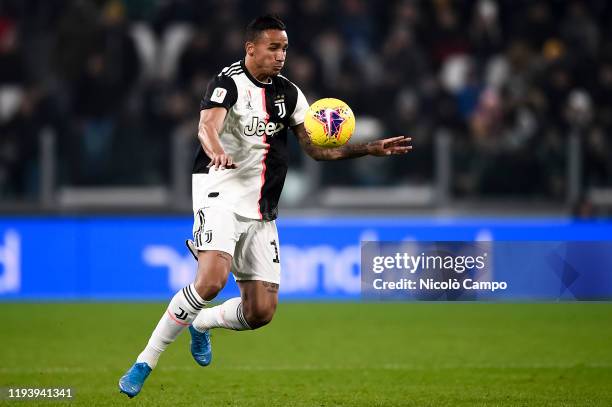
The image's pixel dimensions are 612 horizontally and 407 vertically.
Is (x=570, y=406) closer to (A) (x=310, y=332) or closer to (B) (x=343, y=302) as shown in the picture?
(A) (x=310, y=332)

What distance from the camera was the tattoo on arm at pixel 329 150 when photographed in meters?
6.84

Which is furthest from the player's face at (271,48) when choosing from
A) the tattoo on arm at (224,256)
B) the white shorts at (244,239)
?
the tattoo on arm at (224,256)

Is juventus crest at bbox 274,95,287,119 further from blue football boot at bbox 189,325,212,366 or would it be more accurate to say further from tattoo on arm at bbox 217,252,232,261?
blue football boot at bbox 189,325,212,366

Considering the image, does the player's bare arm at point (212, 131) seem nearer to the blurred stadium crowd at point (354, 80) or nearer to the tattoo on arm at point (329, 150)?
the tattoo on arm at point (329, 150)

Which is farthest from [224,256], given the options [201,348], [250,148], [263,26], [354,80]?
[354,80]

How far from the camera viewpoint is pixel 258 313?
717 centimetres

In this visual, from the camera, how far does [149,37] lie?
601 inches

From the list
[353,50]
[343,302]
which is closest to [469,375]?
[343,302]

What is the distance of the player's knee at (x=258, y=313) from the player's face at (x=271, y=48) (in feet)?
4.71

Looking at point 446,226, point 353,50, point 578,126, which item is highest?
point 353,50

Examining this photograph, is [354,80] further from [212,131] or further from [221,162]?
[221,162]

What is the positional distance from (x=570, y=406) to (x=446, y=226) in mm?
6428

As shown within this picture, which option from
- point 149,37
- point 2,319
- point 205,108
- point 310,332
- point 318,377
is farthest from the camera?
point 149,37

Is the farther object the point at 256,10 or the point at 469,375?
the point at 256,10
